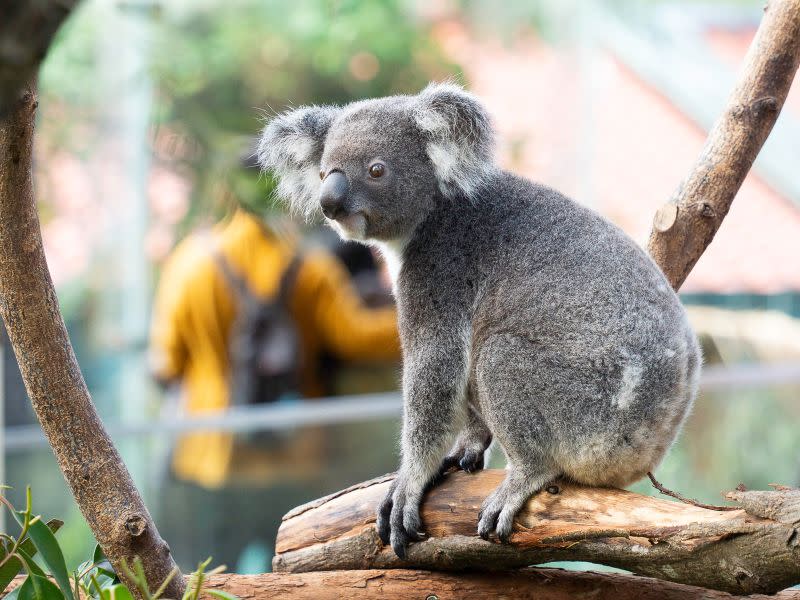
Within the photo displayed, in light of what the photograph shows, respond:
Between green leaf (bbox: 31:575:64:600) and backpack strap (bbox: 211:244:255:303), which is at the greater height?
backpack strap (bbox: 211:244:255:303)

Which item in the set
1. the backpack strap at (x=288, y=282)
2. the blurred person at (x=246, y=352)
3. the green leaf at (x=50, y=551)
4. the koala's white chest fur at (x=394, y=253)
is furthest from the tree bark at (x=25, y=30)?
the backpack strap at (x=288, y=282)

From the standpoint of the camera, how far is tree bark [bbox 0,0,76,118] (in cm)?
88

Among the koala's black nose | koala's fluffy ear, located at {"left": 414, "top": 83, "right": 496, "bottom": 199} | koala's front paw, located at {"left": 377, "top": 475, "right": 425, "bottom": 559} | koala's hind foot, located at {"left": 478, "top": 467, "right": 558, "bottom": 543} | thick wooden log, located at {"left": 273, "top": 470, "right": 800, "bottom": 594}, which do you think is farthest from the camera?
koala's fluffy ear, located at {"left": 414, "top": 83, "right": 496, "bottom": 199}

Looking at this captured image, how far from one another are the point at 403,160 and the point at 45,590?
4.64 ft

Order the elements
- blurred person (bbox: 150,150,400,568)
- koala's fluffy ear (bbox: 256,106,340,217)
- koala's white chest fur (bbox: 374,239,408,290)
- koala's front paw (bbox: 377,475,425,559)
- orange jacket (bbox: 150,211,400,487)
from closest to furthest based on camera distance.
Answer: koala's front paw (bbox: 377,475,425,559) → koala's white chest fur (bbox: 374,239,408,290) → koala's fluffy ear (bbox: 256,106,340,217) → blurred person (bbox: 150,150,400,568) → orange jacket (bbox: 150,211,400,487)

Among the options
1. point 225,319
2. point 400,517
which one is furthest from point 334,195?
point 225,319

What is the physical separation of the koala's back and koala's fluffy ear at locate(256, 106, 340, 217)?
606mm

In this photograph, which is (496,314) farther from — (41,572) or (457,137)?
(41,572)

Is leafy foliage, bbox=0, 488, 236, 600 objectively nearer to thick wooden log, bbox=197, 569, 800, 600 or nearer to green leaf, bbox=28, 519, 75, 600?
green leaf, bbox=28, 519, 75, 600

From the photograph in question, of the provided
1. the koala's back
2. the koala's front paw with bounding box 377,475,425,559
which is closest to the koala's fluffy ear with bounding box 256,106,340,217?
the koala's back

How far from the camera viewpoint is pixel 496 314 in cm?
237

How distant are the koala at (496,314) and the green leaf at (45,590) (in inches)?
32.1

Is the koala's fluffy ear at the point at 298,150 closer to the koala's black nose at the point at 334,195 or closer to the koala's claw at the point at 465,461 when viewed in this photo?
the koala's black nose at the point at 334,195

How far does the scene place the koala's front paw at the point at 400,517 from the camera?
2264mm
